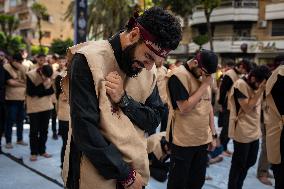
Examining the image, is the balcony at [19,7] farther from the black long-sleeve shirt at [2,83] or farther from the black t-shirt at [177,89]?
the black t-shirt at [177,89]


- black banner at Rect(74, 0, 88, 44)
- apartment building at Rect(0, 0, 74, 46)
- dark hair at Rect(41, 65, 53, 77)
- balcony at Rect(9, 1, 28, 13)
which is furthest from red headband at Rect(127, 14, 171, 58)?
balcony at Rect(9, 1, 28, 13)

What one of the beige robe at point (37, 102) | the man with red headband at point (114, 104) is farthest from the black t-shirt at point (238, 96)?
the beige robe at point (37, 102)

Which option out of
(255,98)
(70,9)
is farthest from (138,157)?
(70,9)

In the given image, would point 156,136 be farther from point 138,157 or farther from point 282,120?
point 138,157

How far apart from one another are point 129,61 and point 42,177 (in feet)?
12.1

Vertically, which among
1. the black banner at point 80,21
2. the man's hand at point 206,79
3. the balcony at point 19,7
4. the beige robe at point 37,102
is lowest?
the beige robe at point 37,102

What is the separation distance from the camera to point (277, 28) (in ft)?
97.5

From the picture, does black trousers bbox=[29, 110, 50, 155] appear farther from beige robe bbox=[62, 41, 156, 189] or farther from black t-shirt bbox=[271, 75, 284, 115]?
beige robe bbox=[62, 41, 156, 189]

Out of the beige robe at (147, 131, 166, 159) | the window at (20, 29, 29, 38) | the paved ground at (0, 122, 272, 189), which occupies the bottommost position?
the paved ground at (0, 122, 272, 189)

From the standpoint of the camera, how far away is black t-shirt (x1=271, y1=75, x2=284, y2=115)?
365 cm

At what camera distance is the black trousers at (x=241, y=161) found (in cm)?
432

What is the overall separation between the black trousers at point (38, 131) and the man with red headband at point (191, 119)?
299 cm

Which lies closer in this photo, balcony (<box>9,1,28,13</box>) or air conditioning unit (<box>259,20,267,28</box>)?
air conditioning unit (<box>259,20,267,28</box>)

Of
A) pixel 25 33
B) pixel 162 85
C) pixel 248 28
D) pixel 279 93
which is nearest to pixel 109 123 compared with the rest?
pixel 279 93
